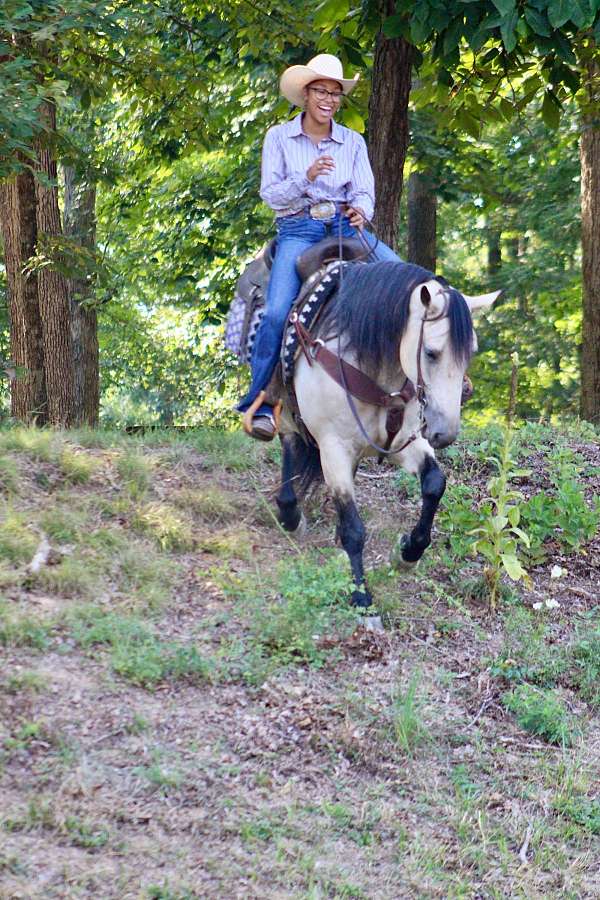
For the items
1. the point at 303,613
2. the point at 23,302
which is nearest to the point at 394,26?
the point at 303,613

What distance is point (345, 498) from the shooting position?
6941 mm

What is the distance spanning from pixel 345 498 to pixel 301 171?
2057mm

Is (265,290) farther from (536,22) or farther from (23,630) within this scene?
(23,630)

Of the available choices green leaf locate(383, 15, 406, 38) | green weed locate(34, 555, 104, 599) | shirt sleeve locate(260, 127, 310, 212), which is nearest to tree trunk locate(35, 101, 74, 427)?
green leaf locate(383, 15, 406, 38)

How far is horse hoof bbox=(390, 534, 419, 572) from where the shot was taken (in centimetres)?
722

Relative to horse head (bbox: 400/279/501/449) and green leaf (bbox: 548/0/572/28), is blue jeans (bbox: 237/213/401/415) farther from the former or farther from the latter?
green leaf (bbox: 548/0/572/28)

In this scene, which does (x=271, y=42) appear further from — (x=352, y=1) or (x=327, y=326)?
(x=327, y=326)

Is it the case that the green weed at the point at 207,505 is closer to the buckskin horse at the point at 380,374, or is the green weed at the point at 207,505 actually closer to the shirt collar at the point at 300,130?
the buckskin horse at the point at 380,374

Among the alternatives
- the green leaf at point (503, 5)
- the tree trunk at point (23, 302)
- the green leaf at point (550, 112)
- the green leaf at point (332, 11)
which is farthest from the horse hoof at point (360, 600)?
the tree trunk at point (23, 302)

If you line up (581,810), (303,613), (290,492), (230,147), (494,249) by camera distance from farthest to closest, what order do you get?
(494,249)
(230,147)
(290,492)
(303,613)
(581,810)

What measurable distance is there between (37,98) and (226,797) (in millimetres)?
5312

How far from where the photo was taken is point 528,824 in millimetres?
5070

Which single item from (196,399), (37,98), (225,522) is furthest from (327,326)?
(196,399)

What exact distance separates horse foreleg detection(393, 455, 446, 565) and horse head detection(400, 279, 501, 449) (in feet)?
2.37
